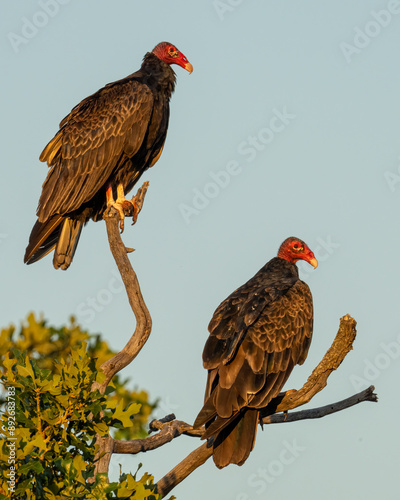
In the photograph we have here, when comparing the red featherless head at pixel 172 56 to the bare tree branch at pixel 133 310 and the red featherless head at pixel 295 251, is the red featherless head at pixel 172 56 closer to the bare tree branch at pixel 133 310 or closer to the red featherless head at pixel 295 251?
the red featherless head at pixel 295 251

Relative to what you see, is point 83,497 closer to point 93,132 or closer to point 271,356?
point 271,356

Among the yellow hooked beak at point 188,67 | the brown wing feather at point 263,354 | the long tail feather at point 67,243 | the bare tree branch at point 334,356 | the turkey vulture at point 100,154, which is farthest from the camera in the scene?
the yellow hooked beak at point 188,67

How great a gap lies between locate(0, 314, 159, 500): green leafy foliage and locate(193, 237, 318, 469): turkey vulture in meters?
0.92

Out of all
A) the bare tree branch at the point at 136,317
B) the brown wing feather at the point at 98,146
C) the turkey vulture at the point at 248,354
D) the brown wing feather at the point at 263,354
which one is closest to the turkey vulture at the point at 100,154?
the brown wing feather at the point at 98,146

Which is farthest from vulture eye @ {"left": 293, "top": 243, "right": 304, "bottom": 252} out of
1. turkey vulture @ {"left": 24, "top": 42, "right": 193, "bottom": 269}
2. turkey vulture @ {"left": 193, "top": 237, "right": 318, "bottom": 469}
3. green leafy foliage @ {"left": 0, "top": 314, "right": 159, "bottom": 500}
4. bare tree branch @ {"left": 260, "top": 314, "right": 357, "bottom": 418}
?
green leafy foliage @ {"left": 0, "top": 314, "right": 159, "bottom": 500}

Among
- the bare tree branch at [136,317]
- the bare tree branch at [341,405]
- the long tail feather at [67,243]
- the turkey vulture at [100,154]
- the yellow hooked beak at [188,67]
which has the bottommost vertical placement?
the bare tree branch at [341,405]

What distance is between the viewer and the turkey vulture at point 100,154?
6988 mm

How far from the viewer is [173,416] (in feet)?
18.8

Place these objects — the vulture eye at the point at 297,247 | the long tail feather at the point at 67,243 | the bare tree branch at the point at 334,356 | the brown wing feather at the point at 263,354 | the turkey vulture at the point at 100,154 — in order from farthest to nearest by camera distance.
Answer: the vulture eye at the point at 297,247 < the turkey vulture at the point at 100,154 < the long tail feather at the point at 67,243 < the brown wing feather at the point at 263,354 < the bare tree branch at the point at 334,356

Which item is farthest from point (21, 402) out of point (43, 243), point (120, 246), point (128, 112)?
point (128, 112)

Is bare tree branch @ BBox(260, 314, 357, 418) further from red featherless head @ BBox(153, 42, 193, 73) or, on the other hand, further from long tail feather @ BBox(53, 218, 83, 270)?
red featherless head @ BBox(153, 42, 193, 73)

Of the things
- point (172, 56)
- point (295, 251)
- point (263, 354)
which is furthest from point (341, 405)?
point (172, 56)

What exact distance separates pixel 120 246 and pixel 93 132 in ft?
5.96

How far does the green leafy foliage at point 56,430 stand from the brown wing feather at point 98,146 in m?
2.80
